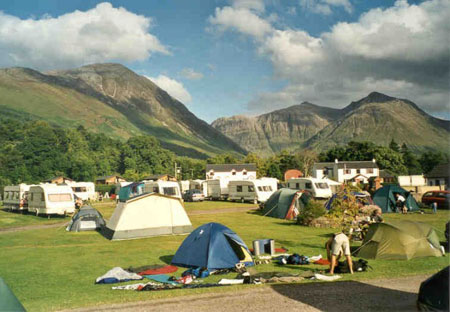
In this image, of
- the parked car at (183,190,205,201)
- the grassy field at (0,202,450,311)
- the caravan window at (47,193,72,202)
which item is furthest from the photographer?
the parked car at (183,190,205,201)

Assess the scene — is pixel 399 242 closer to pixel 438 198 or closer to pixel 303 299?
pixel 303 299

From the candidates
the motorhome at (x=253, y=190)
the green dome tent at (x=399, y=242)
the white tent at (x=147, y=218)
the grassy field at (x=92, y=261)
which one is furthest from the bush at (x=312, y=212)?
the motorhome at (x=253, y=190)

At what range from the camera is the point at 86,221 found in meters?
21.9

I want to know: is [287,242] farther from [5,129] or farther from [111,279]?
[5,129]

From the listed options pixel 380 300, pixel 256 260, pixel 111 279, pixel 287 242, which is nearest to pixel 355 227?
pixel 287 242

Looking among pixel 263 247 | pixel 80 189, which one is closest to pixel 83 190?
pixel 80 189

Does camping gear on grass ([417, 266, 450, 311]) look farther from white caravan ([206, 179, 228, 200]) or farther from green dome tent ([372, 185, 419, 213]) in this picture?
white caravan ([206, 179, 228, 200])

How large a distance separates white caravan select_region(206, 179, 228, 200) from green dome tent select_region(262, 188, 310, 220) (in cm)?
1665

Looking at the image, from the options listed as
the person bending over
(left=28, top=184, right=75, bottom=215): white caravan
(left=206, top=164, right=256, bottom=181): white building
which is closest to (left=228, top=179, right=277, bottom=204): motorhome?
(left=28, top=184, right=75, bottom=215): white caravan

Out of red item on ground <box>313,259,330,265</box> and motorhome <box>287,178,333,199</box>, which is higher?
motorhome <box>287,178,333,199</box>

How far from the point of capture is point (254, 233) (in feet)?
64.0

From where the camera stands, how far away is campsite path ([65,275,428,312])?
7977mm

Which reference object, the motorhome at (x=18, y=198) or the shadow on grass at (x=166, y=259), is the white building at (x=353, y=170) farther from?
the shadow on grass at (x=166, y=259)

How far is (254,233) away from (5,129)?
351ft
